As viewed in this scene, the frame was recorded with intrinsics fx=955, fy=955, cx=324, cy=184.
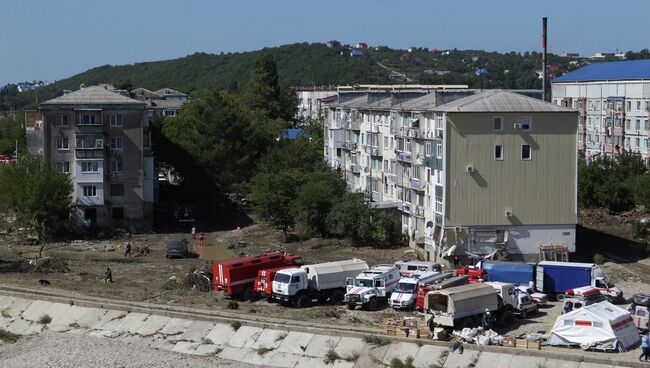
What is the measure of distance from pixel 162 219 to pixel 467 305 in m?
35.6

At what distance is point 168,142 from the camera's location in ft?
217

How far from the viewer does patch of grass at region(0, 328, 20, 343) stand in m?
35.7

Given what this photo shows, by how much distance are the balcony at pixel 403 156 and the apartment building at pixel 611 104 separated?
2524cm

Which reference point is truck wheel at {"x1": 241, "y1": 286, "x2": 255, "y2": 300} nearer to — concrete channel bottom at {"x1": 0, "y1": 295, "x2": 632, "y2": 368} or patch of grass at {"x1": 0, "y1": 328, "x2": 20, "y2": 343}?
concrete channel bottom at {"x1": 0, "y1": 295, "x2": 632, "y2": 368}

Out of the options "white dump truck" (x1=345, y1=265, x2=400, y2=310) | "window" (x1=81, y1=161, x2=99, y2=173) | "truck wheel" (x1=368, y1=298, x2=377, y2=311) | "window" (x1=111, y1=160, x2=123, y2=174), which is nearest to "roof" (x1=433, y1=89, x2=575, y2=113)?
"white dump truck" (x1=345, y1=265, x2=400, y2=310)

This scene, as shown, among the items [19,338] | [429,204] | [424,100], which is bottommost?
[19,338]

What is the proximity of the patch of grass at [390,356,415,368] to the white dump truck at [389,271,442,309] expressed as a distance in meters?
6.56

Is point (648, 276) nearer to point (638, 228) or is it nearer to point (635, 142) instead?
point (638, 228)

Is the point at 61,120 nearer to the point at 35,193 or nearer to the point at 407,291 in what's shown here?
the point at 35,193

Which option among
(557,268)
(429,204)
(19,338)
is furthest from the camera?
(429,204)

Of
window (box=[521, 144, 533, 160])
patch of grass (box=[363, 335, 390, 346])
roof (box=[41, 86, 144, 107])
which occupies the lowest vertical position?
patch of grass (box=[363, 335, 390, 346])

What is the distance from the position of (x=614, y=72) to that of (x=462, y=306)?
182 feet

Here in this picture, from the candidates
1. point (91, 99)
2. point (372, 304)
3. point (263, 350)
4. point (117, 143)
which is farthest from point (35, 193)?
point (263, 350)

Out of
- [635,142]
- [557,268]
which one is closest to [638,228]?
[557,268]
